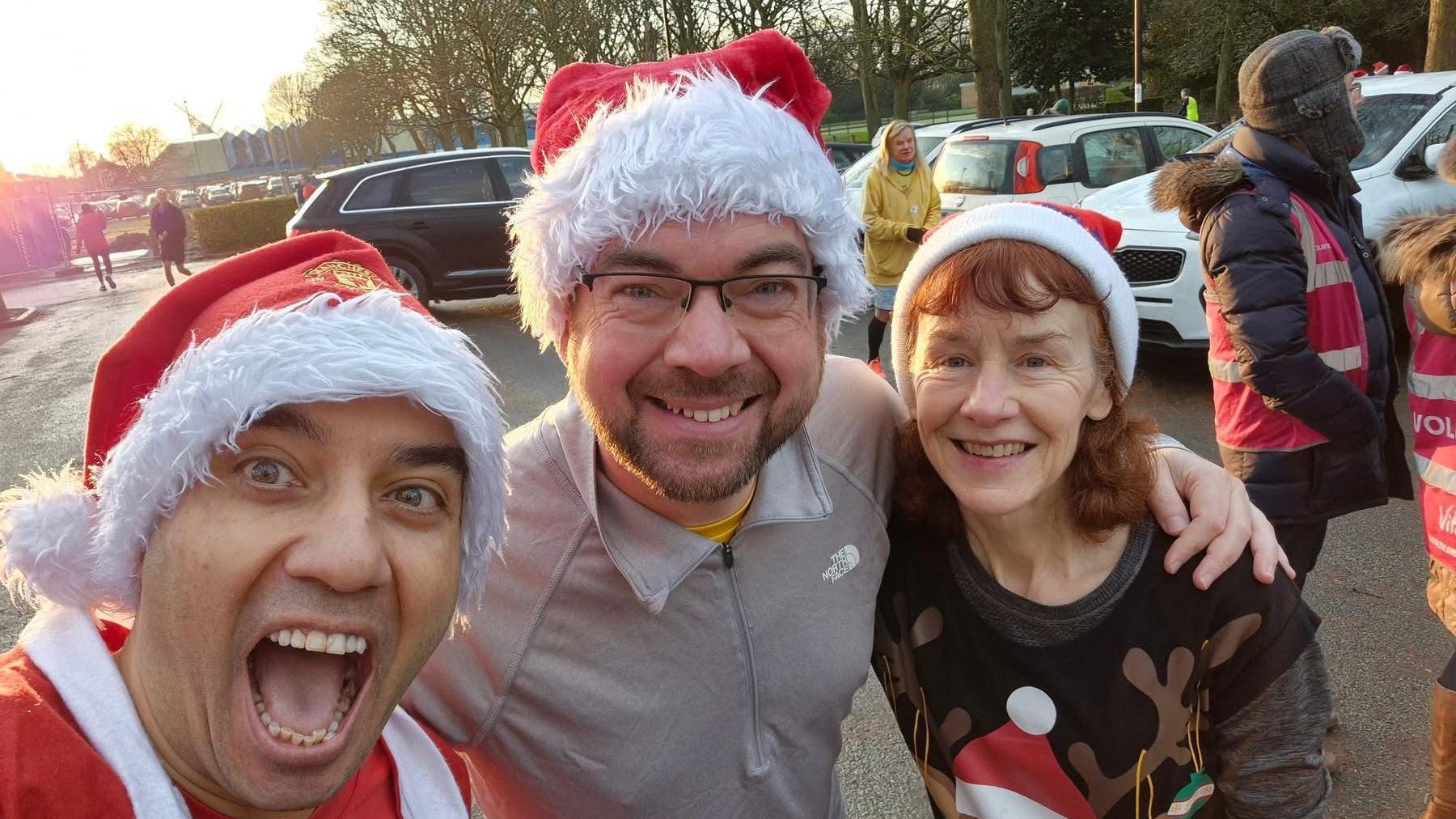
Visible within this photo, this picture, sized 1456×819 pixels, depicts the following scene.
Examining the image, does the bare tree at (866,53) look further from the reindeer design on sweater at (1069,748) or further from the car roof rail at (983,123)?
the reindeer design on sweater at (1069,748)

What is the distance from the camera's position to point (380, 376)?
1254 millimetres

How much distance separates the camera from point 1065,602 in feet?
5.81

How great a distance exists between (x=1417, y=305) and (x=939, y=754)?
1962mm

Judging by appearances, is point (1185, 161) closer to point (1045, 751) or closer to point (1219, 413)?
point (1219, 413)

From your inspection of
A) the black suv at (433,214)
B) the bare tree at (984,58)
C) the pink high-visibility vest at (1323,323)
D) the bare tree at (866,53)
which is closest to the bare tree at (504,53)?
the bare tree at (866,53)

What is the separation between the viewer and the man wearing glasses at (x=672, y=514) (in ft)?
5.54

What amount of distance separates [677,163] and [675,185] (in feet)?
0.18

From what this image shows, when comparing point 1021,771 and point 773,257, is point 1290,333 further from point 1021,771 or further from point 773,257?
point 773,257

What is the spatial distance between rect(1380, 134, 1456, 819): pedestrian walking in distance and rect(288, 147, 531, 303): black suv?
9497mm

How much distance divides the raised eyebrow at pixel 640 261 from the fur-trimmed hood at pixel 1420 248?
215cm

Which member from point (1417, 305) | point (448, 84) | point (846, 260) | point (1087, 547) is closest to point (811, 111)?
point (846, 260)

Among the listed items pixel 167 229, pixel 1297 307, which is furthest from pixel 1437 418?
pixel 167 229

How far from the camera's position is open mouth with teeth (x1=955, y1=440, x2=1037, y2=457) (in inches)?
70.9

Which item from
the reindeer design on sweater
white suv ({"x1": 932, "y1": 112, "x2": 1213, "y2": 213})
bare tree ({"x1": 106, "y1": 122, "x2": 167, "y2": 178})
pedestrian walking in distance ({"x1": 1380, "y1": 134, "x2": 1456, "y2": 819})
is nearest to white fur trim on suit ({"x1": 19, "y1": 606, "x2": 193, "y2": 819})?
the reindeer design on sweater
